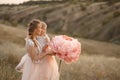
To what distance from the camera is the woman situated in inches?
290

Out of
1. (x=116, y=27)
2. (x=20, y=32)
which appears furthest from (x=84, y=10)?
(x=20, y=32)

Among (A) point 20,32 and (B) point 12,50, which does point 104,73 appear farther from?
(A) point 20,32

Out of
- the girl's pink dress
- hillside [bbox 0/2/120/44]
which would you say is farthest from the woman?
hillside [bbox 0/2/120/44]

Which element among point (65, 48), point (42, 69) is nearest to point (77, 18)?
point (42, 69)

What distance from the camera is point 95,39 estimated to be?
2414cm

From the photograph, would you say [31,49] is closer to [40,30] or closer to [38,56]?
[38,56]

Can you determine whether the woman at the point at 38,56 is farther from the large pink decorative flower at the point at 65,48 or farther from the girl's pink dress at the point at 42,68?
the large pink decorative flower at the point at 65,48

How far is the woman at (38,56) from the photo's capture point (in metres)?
7.36

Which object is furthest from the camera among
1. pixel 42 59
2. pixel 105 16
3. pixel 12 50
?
pixel 105 16

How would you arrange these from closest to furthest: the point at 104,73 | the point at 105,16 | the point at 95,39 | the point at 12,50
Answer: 1. the point at 104,73
2. the point at 12,50
3. the point at 95,39
4. the point at 105,16

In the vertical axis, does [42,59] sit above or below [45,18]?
above

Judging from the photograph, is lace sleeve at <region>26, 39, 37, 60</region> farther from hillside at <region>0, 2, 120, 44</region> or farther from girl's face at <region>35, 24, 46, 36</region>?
hillside at <region>0, 2, 120, 44</region>

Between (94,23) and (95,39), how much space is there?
304 cm

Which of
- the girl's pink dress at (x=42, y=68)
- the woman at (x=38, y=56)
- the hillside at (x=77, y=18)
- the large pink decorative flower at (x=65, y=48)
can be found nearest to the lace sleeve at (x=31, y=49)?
the woman at (x=38, y=56)
